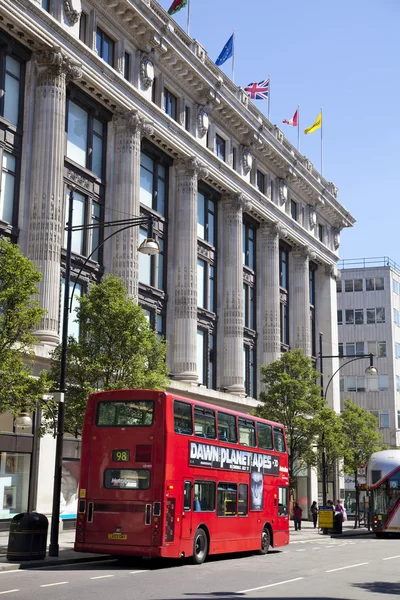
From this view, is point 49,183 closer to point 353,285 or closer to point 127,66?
point 127,66

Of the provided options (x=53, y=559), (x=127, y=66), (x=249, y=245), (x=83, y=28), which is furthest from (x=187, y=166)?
(x=53, y=559)

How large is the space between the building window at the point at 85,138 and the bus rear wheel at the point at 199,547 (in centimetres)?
2070

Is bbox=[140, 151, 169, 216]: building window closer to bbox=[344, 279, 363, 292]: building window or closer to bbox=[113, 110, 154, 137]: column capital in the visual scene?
bbox=[113, 110, 154, 137]: column capital

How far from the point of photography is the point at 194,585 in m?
17.5

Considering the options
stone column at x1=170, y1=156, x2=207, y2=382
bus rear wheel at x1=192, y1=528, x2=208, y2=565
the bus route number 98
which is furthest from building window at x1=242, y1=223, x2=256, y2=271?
the bus route number 98

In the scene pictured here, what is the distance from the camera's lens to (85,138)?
39.3 m

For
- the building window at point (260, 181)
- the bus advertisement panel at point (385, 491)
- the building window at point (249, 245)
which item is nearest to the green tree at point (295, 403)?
the bus advertisement panel at point (385, 491)

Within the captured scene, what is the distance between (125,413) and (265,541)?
9.29 m

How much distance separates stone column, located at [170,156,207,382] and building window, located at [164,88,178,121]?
105 inches

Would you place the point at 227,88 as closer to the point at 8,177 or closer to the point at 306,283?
the point at 306,283

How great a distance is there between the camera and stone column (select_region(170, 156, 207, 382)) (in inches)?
1761

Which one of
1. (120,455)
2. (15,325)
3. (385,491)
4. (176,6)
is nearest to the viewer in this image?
(120,455)

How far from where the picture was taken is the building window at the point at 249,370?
176ft

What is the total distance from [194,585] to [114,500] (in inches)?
172
